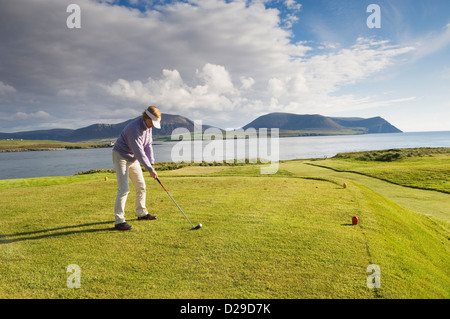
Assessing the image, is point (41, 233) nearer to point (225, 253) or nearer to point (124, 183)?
point (124, 183)

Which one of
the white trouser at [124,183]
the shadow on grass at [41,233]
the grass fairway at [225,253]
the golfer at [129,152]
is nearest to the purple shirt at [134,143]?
the golfer at [129,152]

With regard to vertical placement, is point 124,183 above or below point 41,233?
above

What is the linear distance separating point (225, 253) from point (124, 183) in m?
3.80

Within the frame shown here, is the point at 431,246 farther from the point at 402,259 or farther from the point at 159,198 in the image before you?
the point at 159,198

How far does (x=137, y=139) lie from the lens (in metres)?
7.07

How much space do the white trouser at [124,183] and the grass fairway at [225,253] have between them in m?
0.45

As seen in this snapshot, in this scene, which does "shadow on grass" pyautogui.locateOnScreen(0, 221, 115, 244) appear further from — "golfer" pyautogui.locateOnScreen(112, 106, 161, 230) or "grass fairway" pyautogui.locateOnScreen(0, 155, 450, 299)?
"golfer" pyautogui.locateOnScreen(112, 106, 161, 230)

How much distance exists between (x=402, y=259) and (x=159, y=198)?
8592 mm

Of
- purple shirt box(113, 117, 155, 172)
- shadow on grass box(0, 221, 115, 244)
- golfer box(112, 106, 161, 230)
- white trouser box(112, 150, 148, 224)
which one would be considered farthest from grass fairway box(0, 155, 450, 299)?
purple shirt box(113, 117, 155, 172)

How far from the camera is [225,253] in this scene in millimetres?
5102

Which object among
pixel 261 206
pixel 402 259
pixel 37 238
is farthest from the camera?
pixel 261 206

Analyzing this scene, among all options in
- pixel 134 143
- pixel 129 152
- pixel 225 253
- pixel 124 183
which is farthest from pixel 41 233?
pixel 225 253

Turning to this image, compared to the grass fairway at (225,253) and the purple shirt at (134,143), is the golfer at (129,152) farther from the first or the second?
the grass fairway at (225,253)
